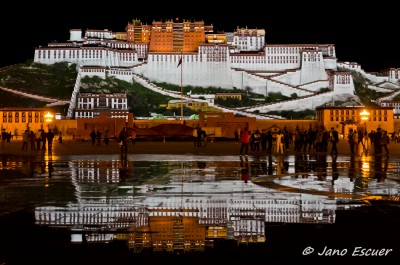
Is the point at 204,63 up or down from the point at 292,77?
up

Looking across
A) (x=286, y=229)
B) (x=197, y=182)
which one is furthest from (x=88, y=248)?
(x=197, y=182)

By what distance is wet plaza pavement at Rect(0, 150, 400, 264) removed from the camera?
17.4 ft

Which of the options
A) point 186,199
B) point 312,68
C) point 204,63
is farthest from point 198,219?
point 312,68

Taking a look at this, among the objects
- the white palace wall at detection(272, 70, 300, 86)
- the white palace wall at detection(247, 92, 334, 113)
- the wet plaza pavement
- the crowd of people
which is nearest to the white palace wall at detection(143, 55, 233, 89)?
the white palace wall at detection(272, 70, 300, 86)

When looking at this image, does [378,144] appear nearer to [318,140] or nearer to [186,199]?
[318,140]

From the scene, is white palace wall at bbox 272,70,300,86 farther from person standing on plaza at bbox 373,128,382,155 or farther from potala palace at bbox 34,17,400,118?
person standing on plaza at bbox 373,128,382,155

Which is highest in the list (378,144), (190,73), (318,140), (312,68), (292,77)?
(312,68)

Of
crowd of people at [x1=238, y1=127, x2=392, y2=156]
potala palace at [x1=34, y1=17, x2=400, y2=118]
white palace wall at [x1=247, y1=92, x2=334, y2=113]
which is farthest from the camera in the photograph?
potala palace at [x1=34, y1=17, x2=400, y2=118]

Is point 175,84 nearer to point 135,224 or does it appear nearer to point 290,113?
point 290,113

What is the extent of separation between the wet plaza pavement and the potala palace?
83.1 m

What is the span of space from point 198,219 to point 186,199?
1.83 metres

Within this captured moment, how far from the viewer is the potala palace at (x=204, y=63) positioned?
97.8 meters

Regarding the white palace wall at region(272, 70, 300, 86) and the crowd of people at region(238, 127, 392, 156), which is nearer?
the crowd of people at region(238, 127, 392, 156)

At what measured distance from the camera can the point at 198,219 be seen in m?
6.98
